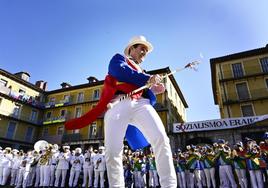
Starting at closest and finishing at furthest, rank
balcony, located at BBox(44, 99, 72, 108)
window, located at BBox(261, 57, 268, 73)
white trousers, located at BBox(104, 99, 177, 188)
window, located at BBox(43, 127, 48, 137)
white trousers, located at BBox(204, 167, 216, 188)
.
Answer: white trousers, located at BBox(104, 99, 177, 188) → white trousers, located at BBox(204, 167, 216, 188) → window, located at BBox(261, 57, 268, 73) → window, located at BBox(43, 127, 48, 137) → balcony, located at BBox(44, 99, 72, 108)

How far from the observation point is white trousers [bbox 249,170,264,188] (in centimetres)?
913

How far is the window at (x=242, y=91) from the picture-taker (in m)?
27.0

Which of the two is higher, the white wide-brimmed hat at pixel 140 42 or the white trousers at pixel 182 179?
the white wide-brimmed hat at pixel 140 42

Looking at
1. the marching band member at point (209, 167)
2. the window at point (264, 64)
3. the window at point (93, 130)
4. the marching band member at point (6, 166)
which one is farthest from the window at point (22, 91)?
the window at point (264, 64)

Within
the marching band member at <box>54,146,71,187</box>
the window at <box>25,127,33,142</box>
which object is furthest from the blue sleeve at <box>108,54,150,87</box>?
the window at <box>25,127,33,142</box>

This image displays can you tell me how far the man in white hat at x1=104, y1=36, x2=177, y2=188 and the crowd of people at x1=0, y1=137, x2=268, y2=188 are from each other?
920 cm

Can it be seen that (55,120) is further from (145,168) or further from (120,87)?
(120,87)

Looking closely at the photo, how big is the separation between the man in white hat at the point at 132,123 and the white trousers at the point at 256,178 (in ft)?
29.7

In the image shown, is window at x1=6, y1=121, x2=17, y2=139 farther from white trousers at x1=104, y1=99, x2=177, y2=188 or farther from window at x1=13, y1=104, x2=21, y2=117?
white trousers at x1=104, y1=99, x2=177, y2=188

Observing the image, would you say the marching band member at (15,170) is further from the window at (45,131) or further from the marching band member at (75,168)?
the window at (45,131)

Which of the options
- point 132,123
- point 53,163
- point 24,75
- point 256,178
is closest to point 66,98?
point 24,75

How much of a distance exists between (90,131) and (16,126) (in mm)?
11974

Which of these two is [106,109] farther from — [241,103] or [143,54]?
[241,103]

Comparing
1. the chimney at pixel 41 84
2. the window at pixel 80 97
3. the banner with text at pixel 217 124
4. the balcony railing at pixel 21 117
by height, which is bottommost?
the banner with text at pixel 217 124
